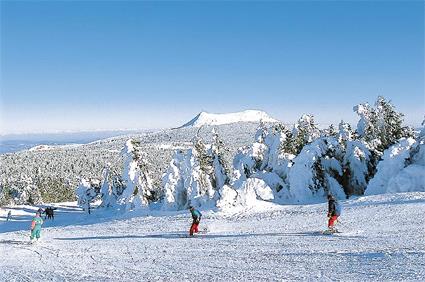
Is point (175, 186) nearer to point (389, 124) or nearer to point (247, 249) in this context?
point (389, 124)

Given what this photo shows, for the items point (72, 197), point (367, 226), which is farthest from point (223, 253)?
point (72, 197)

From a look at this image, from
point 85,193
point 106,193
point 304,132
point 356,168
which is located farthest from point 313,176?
point 85,193

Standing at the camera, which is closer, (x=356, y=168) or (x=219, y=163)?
(x=356, y=168)

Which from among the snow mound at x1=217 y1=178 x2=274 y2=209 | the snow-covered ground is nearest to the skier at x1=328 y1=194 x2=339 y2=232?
the snow-covered ground

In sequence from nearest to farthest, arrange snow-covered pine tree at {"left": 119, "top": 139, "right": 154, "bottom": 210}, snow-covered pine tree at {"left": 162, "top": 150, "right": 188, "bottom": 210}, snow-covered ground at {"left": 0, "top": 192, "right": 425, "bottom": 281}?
1. snow-covered ground at {"left": 0, "top": 192, "right": 425, "bottom": 281}
2. snow-covered pine tree at {"left": 162, "top": 150, "right": 188, "bottom": 210}
3. snow-covered pine tree at {"left": 119, "top": 139, "right": 154, "bottom": 210}

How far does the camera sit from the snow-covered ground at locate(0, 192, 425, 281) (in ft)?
40.9

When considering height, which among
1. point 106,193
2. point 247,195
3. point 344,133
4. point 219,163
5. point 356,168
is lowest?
point 106,193

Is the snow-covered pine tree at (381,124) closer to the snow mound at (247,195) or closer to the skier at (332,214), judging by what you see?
the snow mound at (247,195)

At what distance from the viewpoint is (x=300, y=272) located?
12211 mm

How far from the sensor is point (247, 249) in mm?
15578

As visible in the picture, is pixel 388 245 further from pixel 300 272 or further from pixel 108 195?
pixel 108 195

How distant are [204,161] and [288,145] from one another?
779cm

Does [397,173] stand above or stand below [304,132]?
below

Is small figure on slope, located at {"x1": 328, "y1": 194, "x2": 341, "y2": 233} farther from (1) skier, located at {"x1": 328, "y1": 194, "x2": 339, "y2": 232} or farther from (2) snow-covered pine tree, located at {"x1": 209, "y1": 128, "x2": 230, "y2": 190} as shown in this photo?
(2) snow-covered pine tree, located at {"x1": 209, "y1": 128, "x2": 230, "y2": 190}
